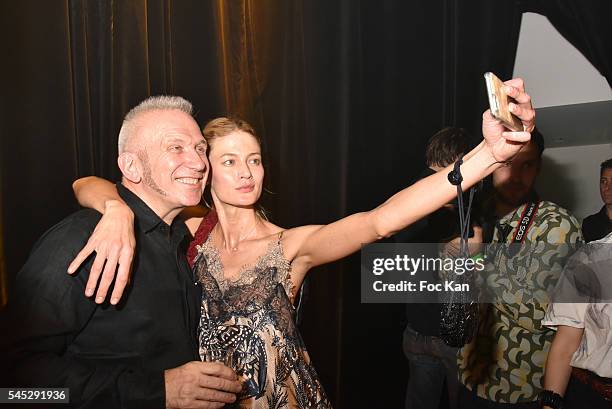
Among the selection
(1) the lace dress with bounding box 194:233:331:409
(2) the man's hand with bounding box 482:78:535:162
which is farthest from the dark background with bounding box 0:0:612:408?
(2) the man's hand with bounding box 482:78:535:162

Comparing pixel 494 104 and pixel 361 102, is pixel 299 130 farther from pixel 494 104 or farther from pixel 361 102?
pixel 494 104

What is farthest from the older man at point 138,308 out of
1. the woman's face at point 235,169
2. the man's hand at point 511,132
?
the man's hand at point 511,132

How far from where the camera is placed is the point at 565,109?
3.68 meters

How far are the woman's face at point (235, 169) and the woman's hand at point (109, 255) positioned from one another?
0.40 meters

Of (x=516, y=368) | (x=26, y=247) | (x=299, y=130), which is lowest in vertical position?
(x=516, y=368)

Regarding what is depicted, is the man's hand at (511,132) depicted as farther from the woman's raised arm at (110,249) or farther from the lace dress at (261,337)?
the woman's raised arm at (110,249)

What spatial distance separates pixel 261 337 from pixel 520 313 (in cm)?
97

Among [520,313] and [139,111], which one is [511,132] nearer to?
[139,111]

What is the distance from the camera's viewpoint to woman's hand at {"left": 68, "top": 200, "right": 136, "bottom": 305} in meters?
1.10

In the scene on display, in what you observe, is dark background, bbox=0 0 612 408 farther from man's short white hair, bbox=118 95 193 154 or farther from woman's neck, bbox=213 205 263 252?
woman's neck, bbox=213 205 263 252

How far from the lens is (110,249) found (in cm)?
113

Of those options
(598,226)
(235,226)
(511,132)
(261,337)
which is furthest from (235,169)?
(598,226)

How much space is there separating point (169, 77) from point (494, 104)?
1313mm

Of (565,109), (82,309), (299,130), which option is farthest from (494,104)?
(565,109)
